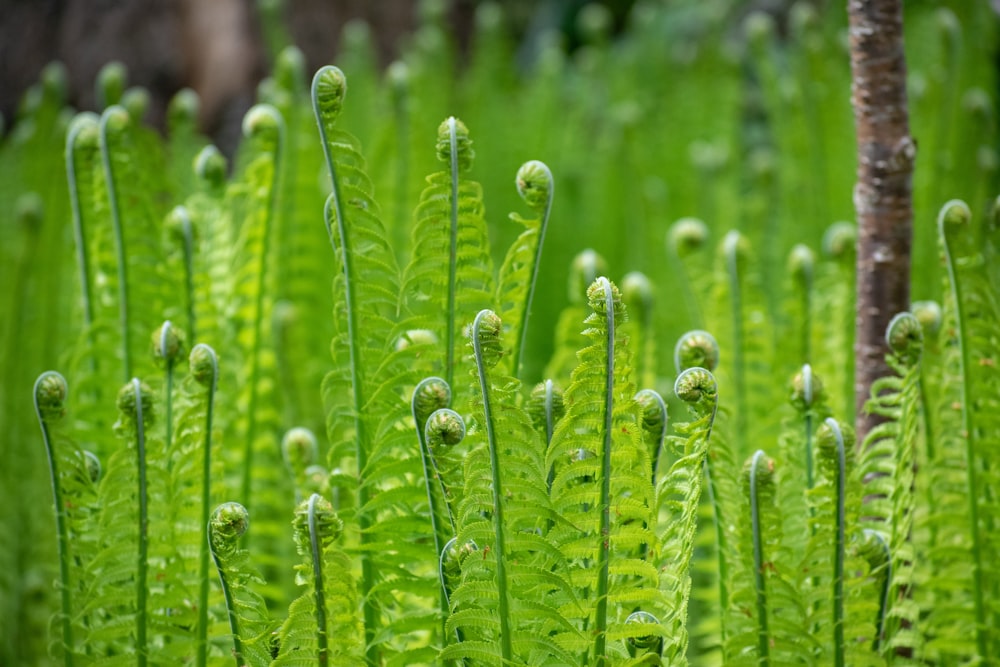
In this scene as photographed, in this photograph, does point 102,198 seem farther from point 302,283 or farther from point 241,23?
point 241,23

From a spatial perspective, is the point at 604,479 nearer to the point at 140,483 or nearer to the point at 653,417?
the point at 653,417

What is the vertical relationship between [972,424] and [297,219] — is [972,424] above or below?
below

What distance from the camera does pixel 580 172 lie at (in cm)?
209

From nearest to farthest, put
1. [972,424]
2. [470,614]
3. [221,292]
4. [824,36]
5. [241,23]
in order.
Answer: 1. [470,614]
2. [972,424]
3. [221,292]
4. [824,36]
5. [241,23]

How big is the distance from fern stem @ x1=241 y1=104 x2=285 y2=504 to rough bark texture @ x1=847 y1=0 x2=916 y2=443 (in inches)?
21.4

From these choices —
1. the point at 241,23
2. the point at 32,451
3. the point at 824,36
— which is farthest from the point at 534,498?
the point at 241,23

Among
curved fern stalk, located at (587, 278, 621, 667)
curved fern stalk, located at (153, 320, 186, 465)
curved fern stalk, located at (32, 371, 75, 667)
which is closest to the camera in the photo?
Result: curved fern stalk, located at (587, 278, 621, 667)

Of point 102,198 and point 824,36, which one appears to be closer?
point 102,198

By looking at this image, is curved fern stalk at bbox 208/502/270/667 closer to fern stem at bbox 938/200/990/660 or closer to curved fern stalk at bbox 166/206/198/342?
curved fern stalk at bbox 166/206/198/342

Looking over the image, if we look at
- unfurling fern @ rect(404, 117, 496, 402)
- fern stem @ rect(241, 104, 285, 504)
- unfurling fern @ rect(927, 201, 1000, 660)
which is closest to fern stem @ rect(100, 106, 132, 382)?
fern stem @ rect(241, 104, 285, 504)

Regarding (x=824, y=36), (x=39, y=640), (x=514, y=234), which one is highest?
(x=824, y=36)

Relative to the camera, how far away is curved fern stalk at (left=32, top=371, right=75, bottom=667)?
685 millimetres

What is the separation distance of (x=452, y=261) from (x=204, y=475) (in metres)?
0.25

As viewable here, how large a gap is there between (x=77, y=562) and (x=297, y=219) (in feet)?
2.04
